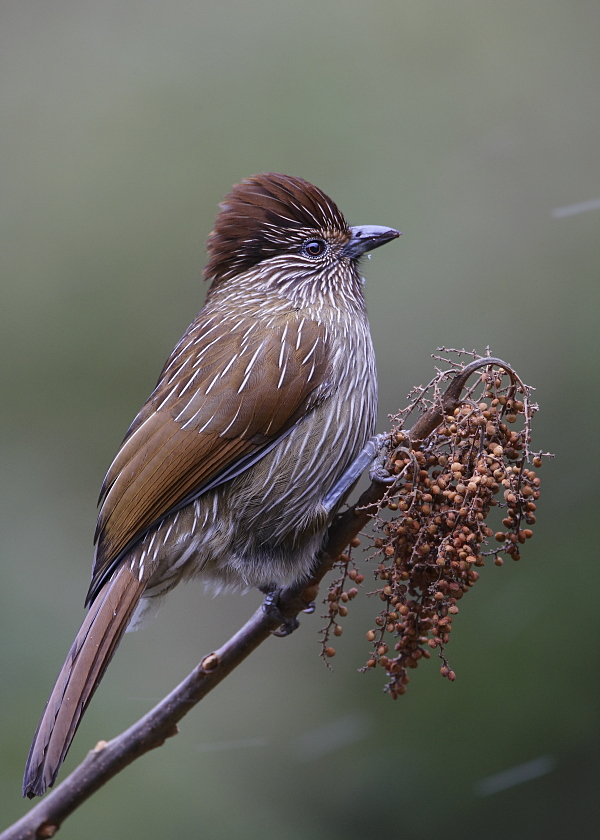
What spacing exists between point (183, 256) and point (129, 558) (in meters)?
2.33

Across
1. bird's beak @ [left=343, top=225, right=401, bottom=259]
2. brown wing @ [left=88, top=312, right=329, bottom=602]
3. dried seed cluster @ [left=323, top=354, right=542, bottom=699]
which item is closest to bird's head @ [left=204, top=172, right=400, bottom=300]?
bird's beak @ [left=343, top=225, right=401, bottom=259]

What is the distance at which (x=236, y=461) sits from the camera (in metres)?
2.10

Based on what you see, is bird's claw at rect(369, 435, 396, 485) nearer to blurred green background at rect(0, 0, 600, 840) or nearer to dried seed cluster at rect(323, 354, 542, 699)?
dried seed cluster at rect(323, 354, 542, 699)

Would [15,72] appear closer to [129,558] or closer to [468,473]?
[129,558]

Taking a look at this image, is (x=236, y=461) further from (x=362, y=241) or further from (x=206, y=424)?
(x=362, y=241)

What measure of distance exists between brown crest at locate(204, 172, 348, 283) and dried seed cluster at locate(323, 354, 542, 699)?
2.88 feet

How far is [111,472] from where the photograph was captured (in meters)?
2.14

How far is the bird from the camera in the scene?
80.6 inches

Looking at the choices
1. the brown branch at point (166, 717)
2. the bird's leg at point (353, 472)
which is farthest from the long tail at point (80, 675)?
the bird's leg at point (353, 472)

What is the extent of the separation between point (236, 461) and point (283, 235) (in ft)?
2.40

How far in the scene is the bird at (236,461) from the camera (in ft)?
6.72

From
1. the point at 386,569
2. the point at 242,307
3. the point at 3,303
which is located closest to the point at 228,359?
the point at 242,307

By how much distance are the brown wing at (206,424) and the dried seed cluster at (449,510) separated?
44 centimetres

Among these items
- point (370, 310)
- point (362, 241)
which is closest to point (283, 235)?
point (362, 241)
